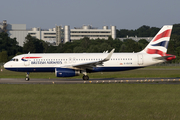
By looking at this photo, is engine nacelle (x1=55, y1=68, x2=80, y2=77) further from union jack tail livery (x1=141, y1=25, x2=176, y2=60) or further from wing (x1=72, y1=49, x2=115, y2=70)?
union jack tail livery (x1=141, y1=25, x2=176, y2=60)

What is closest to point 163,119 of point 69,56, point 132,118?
point 132,118

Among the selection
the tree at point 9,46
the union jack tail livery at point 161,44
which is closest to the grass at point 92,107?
the union jack tail livery at point 161,44

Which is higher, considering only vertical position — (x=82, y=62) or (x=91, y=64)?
(x=82, y=62)

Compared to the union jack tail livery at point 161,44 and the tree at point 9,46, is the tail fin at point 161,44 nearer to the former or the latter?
the union jack tail livery at point 161,44

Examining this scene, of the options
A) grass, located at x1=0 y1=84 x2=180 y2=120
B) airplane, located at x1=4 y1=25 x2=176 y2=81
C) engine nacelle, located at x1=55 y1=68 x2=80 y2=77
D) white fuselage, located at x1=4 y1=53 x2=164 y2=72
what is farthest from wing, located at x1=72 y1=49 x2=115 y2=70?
grass, located at x1=0 y1=84 x2=180 y2=120

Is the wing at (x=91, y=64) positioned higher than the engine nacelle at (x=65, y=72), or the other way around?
the wing at (x=91, y=64)

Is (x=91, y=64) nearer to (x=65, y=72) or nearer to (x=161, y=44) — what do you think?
(x=65, y=72)

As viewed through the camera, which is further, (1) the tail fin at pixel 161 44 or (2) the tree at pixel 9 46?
(2) the tree at pixel 9 46

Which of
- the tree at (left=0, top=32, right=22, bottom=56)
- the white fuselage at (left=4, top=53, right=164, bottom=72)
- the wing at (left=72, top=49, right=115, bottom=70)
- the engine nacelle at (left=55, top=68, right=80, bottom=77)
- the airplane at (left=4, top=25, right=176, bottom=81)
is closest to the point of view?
the engine nacelle at (left=55, top=68, right=80, bottom=77)

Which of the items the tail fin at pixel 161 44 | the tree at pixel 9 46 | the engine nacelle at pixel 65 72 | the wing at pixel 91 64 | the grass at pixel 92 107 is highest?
the tree at pixel 9 46

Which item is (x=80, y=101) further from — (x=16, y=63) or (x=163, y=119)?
(x=16, y=63)

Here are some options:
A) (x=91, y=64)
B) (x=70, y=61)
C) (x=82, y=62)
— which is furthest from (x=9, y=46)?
(x=91, y=64)

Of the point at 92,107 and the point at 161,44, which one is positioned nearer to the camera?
the point at 92,107

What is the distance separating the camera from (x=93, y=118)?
14.3 metres
